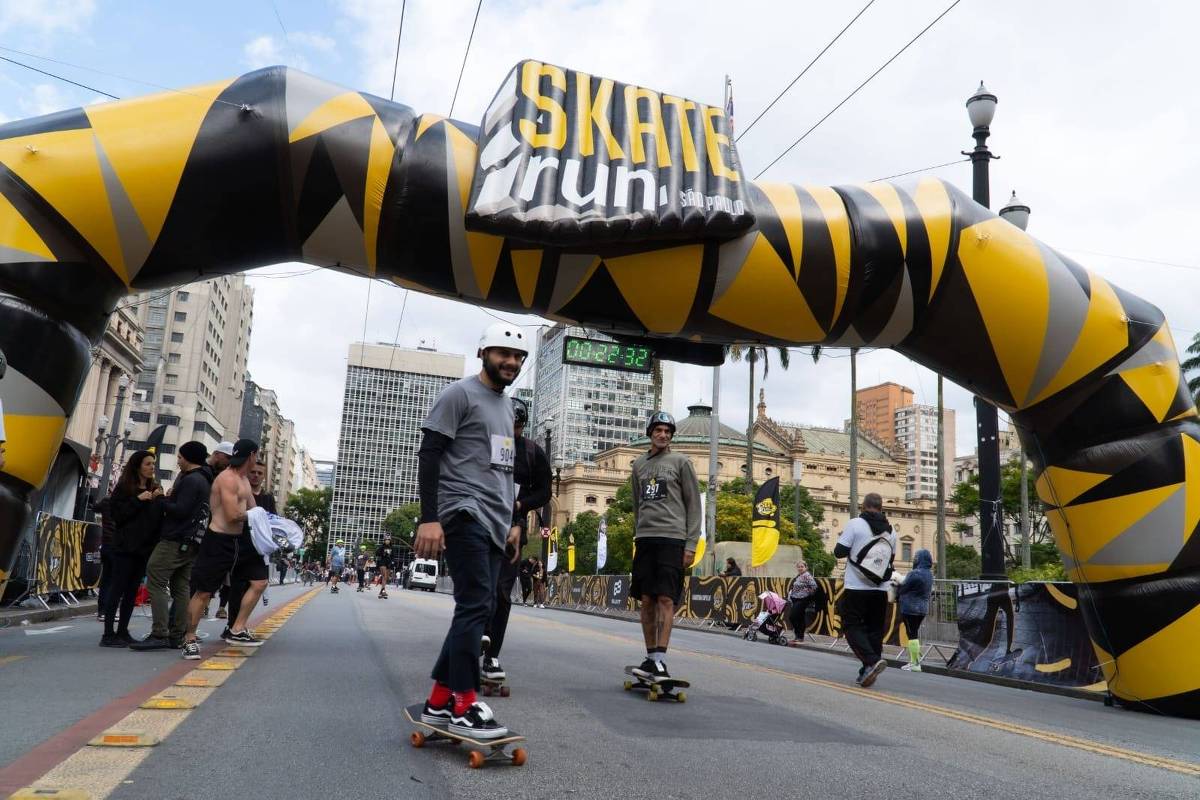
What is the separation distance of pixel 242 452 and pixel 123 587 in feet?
5.31

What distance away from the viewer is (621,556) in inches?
2889

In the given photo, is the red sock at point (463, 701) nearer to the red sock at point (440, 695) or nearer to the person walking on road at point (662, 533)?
the red sock at point (440, 695)

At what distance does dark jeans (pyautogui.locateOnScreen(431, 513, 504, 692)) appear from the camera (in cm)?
400

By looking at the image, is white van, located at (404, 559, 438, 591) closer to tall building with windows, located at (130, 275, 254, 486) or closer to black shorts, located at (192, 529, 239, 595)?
tall building with windows, located at (130, 275, 254, 486)

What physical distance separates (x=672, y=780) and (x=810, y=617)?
16.2m

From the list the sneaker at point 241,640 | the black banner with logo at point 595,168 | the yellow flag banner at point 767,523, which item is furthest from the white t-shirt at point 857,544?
the yellow flag banner at point 767,523

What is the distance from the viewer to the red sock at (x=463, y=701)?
156 inches

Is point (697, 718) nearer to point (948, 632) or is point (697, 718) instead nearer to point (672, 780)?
point (672, 780)

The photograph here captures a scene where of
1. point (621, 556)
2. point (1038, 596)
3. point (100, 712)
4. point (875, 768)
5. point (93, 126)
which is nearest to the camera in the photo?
point (875, 768)

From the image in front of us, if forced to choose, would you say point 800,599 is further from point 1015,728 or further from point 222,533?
point 222,533

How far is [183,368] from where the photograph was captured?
311 ft

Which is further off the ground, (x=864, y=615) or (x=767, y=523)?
(x=767, y=523)

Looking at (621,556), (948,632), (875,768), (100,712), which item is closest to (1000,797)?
(875,768)

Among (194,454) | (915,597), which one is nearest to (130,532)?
(194,454)
